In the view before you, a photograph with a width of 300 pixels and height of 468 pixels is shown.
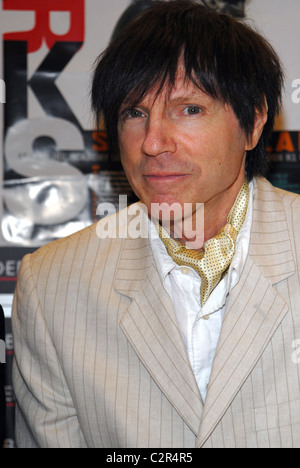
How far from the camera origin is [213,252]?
1500 millimetres

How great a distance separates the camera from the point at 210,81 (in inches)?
55.7

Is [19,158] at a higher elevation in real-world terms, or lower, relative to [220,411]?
higher

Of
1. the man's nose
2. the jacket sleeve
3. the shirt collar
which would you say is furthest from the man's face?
the jacket sleeve

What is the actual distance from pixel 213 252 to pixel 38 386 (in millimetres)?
513

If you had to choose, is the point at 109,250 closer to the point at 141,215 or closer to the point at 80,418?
the point at 141,215

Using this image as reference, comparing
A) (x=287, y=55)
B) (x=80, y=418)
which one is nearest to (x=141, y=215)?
(x=80, y=418)

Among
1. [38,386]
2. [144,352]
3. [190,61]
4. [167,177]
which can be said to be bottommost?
[38,386]

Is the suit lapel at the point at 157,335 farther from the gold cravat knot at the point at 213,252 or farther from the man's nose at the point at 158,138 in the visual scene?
Result: the man's nose at the point at 158,138

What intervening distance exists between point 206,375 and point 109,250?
387 mm

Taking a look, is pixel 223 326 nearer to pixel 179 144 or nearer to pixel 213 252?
pixel 213 252

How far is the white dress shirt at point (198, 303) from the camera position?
1.48 m

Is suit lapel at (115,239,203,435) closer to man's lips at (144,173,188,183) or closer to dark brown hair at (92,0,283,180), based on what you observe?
man's lips at (144,173,188,183)

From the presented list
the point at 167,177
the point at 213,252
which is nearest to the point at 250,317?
the point at 213,252

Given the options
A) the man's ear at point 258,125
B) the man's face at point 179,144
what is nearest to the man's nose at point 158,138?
the man's face at point 179,144
